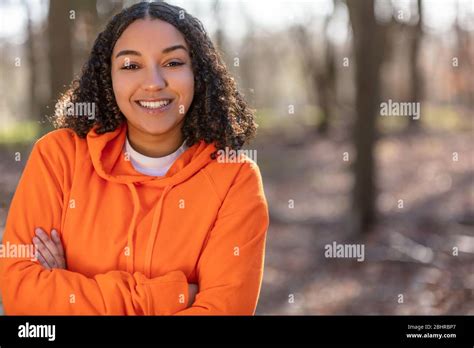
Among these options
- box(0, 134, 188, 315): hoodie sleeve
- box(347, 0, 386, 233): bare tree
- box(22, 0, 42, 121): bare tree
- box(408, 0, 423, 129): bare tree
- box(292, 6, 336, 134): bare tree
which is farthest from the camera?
box(292, 6, 336, 134): bare tree

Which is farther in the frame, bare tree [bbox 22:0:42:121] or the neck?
bare tree [bbox 22:0:42:121]

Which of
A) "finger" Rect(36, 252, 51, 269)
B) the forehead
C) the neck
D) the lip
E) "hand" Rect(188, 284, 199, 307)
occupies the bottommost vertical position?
"hand" Rect(188, 284, 199, 307)

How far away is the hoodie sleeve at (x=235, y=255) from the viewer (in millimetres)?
2381

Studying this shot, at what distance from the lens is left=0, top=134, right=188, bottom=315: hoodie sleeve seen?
2350 millimetres

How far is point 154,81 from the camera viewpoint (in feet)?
7.86

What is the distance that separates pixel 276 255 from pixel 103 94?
706 centimetres

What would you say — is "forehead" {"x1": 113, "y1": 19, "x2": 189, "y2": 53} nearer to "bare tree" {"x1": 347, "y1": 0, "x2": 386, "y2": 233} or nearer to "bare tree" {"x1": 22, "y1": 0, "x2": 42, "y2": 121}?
"bare tree" {"x1": 347, "y1": 0, "x2": 386, "y2": 233}

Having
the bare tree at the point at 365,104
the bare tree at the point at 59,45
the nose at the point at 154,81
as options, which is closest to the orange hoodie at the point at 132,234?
the nose at the point at 154,81

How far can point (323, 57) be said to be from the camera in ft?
76.1

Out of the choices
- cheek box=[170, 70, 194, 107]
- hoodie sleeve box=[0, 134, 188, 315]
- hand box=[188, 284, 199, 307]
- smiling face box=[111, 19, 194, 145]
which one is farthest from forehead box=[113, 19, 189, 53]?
hand box=[188, 284, 199, 307]

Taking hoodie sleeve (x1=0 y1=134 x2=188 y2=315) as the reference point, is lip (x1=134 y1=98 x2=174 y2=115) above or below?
above

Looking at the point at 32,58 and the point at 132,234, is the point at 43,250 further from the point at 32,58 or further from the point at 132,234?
the point at 32,58

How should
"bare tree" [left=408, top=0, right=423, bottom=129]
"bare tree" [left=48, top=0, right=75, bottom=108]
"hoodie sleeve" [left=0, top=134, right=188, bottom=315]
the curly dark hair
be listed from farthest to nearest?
"bare tree" [left=408, top=0, right=423, bottom=129]
"bare tree" [left=48, top=0, right=75, bottom=108]
the curly dark hair
"hoodie sleeve" [left=0, top=134, right=188, bottom=315]

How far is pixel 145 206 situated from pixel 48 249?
0.36m
